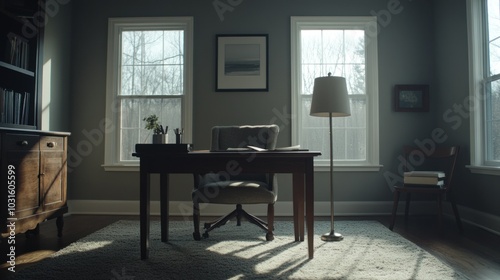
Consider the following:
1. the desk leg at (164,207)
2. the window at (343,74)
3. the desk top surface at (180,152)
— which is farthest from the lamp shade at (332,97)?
the desk leg at (164,207)

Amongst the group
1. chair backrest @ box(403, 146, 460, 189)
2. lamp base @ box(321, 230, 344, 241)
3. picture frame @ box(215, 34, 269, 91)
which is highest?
picture frame @ box(215, 34, 269, 91)

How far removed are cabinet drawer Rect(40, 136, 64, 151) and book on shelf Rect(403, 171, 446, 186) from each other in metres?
3.17

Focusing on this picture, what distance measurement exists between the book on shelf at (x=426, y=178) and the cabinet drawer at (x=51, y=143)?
3.17 metres

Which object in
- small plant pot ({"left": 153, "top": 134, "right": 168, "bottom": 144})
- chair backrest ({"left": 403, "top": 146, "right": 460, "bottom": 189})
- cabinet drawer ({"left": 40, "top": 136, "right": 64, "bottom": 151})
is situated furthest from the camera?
chair backrest ({"left": 403, "top": 146, "right": 460, "bottom": 189})

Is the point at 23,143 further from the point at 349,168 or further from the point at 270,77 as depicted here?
the point at 349,168

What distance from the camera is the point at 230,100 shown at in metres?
4.11

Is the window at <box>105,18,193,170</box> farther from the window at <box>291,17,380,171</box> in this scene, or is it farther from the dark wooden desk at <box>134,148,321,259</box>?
the dark wooden desk at <box>134,148,321,259</box>

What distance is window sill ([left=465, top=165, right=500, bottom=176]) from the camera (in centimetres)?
302

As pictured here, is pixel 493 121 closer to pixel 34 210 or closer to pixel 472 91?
pixel 472 91

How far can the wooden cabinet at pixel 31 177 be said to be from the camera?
2.43 metres

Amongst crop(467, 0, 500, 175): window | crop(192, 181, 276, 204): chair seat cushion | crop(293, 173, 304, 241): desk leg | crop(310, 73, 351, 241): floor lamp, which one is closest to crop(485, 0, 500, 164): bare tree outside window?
crop(467, 0, 500, 175): window

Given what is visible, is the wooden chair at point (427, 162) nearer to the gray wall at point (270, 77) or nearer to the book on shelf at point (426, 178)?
the book on shelf at point (426, 178)

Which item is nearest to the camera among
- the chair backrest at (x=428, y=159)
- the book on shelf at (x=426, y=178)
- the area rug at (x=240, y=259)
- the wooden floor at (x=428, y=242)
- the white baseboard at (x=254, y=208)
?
the area rug at (x=240, y=259)

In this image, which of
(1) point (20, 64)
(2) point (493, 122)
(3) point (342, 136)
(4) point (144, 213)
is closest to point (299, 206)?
(4) point (144, 213)
